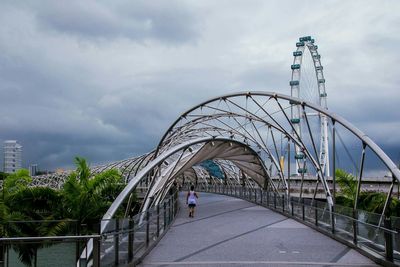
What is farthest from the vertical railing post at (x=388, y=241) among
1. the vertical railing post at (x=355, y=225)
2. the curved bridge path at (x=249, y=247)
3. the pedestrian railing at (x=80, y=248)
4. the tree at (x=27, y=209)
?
the tree at (x=27, y=209)

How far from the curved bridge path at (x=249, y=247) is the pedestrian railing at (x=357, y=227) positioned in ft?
0.89

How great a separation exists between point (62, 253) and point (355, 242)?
26.6 feet

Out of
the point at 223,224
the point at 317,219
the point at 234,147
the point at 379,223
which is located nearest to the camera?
the point at 379,223

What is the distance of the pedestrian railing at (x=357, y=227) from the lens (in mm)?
10680

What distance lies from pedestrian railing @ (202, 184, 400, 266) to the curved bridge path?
270mm

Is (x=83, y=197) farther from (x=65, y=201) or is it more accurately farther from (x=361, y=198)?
(x=361, y=198)

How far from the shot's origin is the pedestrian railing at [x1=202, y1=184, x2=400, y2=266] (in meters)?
10.7

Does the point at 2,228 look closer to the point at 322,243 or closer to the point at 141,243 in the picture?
the point at 141,243

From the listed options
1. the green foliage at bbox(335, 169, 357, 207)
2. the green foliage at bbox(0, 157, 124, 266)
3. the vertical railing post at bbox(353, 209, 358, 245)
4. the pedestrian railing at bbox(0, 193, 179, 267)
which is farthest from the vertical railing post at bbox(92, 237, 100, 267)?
the green foliage at bbox(335, 169, 357, 207)

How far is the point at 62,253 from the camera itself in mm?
8188

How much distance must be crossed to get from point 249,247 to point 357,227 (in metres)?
2.89

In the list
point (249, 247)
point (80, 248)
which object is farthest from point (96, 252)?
point (249, 247)

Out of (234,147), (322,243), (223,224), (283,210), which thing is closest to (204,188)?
(234,147)

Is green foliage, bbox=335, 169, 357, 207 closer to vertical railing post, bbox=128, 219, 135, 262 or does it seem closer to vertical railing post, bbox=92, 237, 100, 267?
vertical railing post, bbox=128, 219, 135, 262
